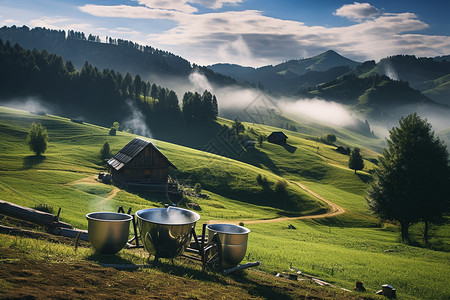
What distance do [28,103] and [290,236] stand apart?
427 ft

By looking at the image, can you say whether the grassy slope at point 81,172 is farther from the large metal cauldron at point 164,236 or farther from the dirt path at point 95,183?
the large metal cauldron at point 164,236

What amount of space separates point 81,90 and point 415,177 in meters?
145

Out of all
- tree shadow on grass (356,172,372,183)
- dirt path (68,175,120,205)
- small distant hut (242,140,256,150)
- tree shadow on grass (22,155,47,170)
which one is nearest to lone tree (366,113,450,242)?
dirt path (68,175,120,205)

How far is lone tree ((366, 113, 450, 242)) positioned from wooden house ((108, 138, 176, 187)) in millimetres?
35387

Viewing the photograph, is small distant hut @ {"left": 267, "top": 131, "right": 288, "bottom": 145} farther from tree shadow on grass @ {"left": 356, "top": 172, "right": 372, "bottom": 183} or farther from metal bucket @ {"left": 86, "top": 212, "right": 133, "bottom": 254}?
metal bucket @ {"left": 86, "top": 212, "right": 133, "bottom": 254}

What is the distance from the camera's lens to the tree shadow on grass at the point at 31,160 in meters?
47.6

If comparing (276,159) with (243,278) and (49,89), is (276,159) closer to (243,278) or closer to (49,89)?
(243,278)

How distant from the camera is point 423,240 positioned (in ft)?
129

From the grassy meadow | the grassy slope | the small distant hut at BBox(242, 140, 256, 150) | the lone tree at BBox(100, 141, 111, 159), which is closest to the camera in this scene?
the grassy meadow

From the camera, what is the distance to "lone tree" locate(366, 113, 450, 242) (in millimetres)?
37125

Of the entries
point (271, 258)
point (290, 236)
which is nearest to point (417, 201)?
point (290, 236)

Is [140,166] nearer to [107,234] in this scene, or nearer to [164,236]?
[107,234]

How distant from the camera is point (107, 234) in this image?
1109cm

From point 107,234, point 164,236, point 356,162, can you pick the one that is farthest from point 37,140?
point 356,162
